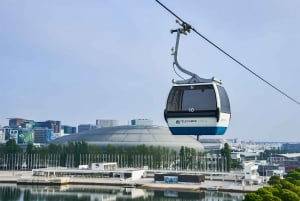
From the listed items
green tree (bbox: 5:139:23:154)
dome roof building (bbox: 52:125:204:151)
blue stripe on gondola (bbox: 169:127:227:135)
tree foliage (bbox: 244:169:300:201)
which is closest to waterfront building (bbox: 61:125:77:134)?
dome roof building (bbox: 52:125:204:151)

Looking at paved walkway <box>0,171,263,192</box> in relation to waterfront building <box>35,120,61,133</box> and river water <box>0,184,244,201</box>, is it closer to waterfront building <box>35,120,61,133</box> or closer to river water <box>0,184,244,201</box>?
river water <box>0,184,244,201</box>

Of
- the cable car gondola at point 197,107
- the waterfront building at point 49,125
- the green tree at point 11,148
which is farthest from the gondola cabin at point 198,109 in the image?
the waterfront building at point 49,125

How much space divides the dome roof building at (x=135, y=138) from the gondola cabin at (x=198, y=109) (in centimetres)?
5340

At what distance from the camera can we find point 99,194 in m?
33.5

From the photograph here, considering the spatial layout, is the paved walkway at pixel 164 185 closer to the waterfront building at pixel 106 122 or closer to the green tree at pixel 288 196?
the green tree at pixel 288 196

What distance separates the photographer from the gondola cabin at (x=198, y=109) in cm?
652

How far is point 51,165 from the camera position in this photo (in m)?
52.0

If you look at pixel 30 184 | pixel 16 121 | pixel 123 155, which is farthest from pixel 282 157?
pixel 16 121

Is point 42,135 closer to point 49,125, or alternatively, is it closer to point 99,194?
point 49,125

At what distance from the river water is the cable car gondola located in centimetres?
2450

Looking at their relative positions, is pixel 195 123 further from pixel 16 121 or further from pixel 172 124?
pixel 16 121

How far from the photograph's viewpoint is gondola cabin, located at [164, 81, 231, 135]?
652 centimetres

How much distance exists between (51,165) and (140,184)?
18542mm

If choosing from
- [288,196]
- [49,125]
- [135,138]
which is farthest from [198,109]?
[49,125]
